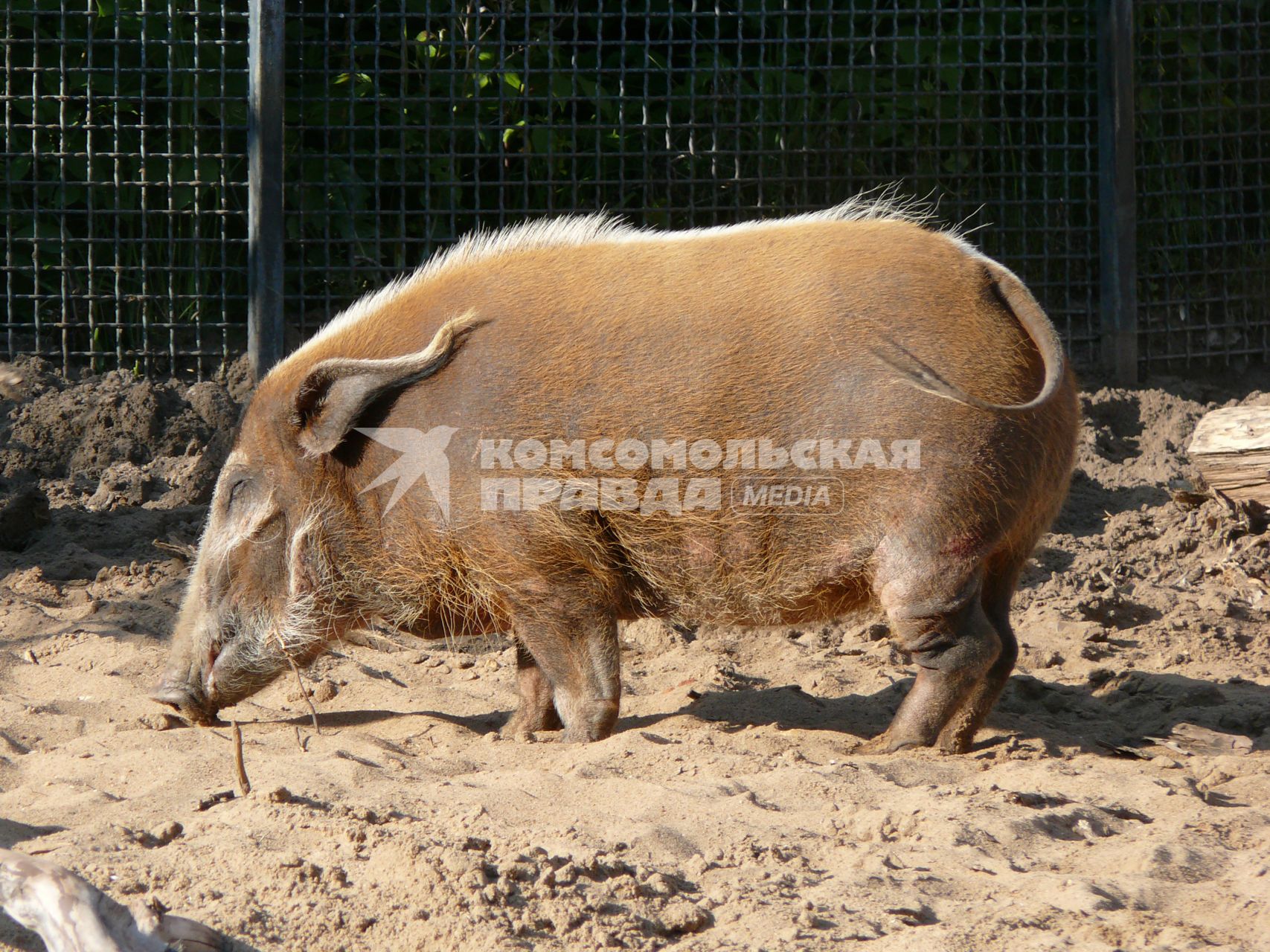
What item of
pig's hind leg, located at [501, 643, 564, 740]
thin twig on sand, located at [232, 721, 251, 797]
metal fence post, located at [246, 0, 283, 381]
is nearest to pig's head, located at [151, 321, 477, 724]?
pig's hind leg, located at [501, 643, 564, 740]

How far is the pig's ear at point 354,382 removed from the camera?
4199 mm

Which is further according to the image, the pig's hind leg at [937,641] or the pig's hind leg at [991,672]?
the pig's hind leg at [991,672]

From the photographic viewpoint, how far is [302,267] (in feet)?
24.3

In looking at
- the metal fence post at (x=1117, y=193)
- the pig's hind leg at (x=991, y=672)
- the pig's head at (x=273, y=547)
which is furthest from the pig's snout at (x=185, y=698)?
the metal fence post at (x=1117, y=193)

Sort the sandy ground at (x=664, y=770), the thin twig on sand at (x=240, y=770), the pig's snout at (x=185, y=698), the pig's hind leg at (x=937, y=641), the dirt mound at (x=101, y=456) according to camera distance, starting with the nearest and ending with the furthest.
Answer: the sandy ground at (x=664, y=770), the thin twig on sand at (x=240, y=770), the pig's hind leg at (x=937, y=641), the pig's snout at (x=185, y=698), the dirt mound at (x=101, y=456)

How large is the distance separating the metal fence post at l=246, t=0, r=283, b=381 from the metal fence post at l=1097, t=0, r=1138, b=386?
4.44 m

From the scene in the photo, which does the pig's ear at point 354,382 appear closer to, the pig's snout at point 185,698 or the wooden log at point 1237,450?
the pig's snout at point 185,698

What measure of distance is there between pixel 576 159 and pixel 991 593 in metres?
4.20

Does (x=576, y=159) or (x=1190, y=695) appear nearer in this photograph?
(x=1190, y=695)

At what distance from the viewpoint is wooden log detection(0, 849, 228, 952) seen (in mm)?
2227

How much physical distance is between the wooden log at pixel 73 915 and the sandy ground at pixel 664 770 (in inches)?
4.5

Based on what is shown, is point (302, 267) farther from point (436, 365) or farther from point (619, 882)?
point (619, 882)

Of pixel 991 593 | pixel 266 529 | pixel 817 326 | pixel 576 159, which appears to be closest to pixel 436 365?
pixel 266 529

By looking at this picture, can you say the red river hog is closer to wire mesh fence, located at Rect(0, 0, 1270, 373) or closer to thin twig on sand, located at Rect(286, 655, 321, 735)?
thin twig on sand, located at Rect(286, 655, 321, 735)
